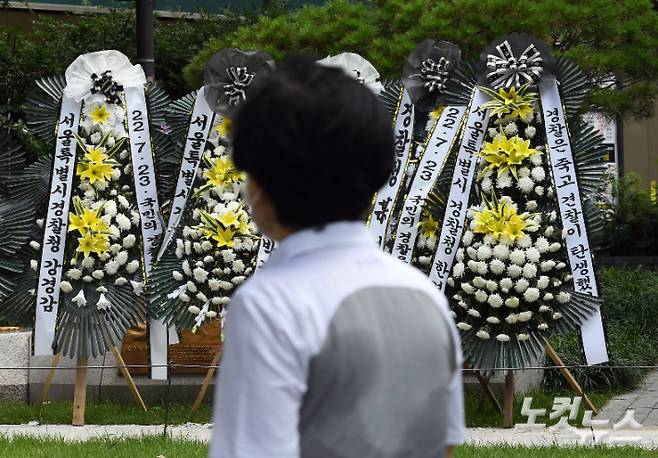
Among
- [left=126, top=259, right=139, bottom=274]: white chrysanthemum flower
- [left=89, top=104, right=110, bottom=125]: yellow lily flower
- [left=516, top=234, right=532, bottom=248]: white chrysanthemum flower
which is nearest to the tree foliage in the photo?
[left=89, top=104, right=110, bottom=125]: yellow lily flower

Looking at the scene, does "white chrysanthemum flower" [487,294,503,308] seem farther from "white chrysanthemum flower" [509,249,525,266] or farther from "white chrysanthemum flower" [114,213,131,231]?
"white chrysanthemum flower" [114,213,131,231]

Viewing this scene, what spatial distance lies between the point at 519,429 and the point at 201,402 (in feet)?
7.26

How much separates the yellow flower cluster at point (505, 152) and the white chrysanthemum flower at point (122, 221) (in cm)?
229

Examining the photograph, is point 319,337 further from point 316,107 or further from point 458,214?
point 458,214

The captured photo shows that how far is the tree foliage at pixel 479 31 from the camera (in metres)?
10.4

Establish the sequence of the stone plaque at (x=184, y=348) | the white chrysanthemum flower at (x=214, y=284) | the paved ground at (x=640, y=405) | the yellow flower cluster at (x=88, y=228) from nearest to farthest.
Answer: the white chrysanthemum flower at (x=214, y=284) < the yellow flower cluster at (x=88, y=228) < the paved ground at (x=640, y=405) < the stone plaque at (x=184, y=348)

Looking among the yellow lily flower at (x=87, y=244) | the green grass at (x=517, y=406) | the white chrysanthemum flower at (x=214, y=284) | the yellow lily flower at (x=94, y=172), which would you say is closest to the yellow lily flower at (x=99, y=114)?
the yellow lily flower at (x=94, y=172)

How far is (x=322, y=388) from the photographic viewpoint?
1810mm

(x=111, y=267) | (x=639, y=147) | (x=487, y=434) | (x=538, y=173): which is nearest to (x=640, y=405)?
(x=487, y=434)

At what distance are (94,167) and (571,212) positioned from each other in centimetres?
304

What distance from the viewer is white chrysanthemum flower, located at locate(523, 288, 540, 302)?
7074mm

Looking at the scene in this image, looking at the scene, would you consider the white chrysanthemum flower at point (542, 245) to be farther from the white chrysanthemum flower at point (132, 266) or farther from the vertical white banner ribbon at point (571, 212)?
the white chrysanthemum flower at point (132, 266)

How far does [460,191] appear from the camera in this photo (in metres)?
7.30

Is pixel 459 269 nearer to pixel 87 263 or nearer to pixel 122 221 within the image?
pixel 122 221
